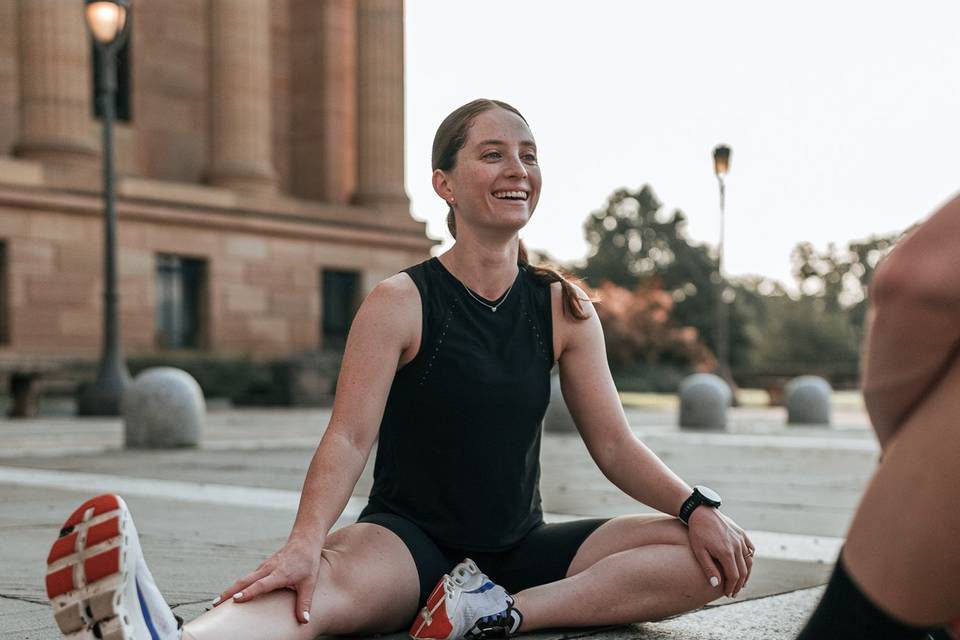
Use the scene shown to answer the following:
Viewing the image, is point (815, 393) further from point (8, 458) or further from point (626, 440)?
point (626, 440)

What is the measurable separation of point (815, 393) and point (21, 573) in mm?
17102

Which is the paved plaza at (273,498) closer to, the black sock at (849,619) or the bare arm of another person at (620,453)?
the bare arm of another person at (620,453)

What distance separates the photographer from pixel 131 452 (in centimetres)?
1219

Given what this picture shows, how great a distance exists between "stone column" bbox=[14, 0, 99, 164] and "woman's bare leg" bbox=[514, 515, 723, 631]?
24.3 m

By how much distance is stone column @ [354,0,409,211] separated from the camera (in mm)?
33438

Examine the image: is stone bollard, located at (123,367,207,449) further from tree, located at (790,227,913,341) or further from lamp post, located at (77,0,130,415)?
tree, located at (790,227,913,341)

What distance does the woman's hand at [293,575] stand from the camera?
10.1 ft

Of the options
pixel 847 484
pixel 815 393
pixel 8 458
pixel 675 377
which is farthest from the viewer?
pixel 675 377

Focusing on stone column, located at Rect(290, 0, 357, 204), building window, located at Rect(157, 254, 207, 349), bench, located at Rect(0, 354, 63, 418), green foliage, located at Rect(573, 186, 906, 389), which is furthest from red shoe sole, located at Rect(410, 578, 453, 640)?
stone column, located at Rect(290, 0, 357, 204)

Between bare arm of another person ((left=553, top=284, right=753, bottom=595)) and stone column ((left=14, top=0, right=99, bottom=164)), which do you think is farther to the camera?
stone column ((left=14, top=0, right=99, bottom=164))

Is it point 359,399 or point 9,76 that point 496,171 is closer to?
point 359,399

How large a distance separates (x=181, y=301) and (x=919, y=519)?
28.0 meters

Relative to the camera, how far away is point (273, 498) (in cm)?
779

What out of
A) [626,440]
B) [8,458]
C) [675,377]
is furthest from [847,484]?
[675,377]
